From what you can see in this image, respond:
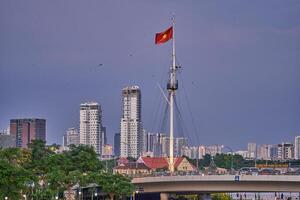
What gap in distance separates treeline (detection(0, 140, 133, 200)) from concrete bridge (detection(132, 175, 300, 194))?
5836mm

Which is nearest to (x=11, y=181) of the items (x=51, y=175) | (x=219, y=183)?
(x=51, y=175)

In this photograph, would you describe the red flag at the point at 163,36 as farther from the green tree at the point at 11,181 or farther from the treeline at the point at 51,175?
the green tree at the point at 11,181

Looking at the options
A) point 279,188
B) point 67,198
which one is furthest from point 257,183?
point 67,198

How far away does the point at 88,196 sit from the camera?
13000 cm

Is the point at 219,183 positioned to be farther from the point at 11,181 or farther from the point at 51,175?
the point at 11,181

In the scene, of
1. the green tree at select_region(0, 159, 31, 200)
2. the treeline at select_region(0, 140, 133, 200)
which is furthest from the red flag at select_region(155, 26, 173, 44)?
the green tree at select_region(0, 159, 31, 200)

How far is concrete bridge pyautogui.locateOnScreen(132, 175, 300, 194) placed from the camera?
113625 mm

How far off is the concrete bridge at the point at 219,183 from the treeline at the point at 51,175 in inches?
230

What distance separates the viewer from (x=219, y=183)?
120438mm

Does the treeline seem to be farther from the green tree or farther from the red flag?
the red flag

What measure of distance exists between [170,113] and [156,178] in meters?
20.7

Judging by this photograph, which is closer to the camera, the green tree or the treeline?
the green tree

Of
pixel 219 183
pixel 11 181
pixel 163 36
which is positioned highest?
pixel 163 36

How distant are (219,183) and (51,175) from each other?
24.0 m
